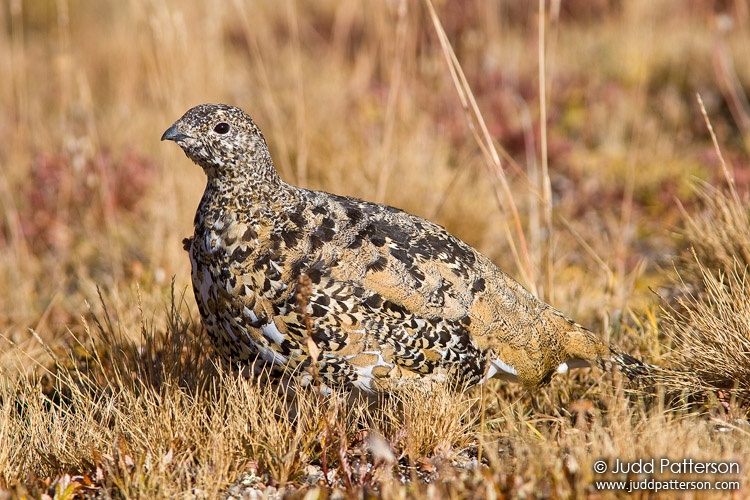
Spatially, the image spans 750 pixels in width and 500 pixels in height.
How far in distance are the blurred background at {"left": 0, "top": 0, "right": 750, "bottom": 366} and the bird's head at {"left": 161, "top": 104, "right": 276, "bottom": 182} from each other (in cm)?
127

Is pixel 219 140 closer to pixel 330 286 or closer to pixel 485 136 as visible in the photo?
pixel 330 286

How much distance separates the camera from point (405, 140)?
6.49 meters

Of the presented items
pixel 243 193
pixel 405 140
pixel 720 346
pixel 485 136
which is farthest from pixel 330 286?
pixel 405 140

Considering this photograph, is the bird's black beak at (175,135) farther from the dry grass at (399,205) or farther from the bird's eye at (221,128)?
the dry grass at (399,205)

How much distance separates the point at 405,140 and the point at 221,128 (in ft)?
11.4

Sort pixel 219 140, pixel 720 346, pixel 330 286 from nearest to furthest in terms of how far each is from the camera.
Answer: pixel 330 286
pixel 219 140
pixel 720 346

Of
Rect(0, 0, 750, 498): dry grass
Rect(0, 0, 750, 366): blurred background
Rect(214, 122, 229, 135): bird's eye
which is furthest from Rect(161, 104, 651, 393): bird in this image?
Rect(0, 0, 750, 366): blurred background

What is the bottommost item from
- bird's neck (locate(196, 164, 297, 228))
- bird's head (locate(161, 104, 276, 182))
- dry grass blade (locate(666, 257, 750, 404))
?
dry grass blade (locate(666, 257, 750, 404))

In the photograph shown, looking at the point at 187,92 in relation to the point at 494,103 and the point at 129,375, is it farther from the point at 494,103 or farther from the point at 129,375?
the point at 129,375

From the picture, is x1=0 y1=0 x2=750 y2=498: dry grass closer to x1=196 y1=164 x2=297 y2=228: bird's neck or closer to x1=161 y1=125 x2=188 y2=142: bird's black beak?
x1=196 y1=164 x2=297 y2=228: bird's neck

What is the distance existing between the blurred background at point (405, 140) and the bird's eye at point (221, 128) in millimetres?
1343

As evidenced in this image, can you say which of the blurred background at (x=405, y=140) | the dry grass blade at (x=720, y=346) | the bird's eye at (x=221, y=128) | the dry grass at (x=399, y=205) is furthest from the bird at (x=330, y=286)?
the blurred background at (x=405, y=140)

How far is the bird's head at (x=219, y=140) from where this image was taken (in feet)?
10.3

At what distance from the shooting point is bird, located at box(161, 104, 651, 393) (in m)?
3.00
